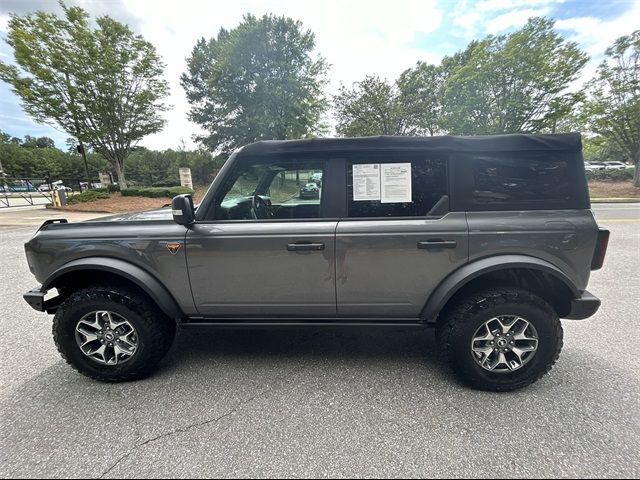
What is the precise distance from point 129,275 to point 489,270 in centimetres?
269

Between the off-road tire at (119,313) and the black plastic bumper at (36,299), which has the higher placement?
the black plastic bumper at (36,299)

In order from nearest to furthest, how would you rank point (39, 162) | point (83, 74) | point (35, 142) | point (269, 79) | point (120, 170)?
point (83, 74) → point (120, 170) → point (269, 79) → point (39, 162) → point (35, 142)

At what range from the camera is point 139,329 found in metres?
2.38

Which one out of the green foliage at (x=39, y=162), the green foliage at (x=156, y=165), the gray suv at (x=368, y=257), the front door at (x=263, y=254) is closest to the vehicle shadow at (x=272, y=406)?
the gray suv at (x=368, y=257)

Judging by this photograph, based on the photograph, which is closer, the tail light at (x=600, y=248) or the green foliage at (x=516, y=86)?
the tail light at (x=600, y=248)

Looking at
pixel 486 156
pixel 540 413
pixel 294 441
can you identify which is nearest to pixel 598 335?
pixel 540 413

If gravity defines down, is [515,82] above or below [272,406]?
above

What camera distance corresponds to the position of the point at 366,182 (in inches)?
89.9

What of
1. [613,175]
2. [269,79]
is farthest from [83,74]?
[613,175]

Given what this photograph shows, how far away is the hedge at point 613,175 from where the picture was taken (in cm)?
2197

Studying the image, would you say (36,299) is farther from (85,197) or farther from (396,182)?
(85,197)

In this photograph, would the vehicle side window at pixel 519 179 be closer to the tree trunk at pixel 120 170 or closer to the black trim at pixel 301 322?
the black trim at pixel 301 322

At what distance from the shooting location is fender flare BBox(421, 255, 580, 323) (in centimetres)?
212

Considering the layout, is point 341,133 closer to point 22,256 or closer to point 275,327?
point 22,256
